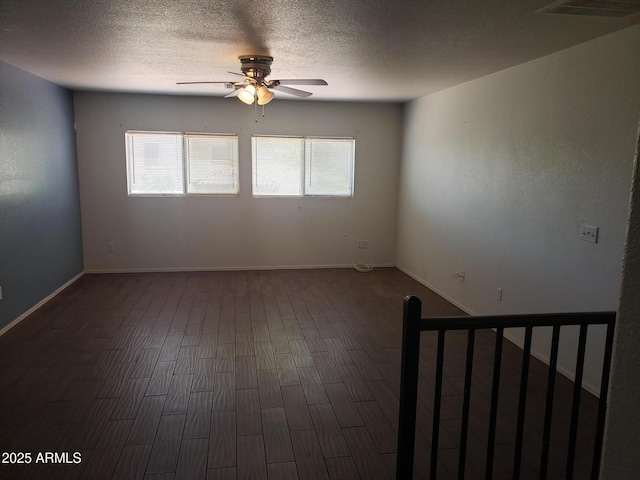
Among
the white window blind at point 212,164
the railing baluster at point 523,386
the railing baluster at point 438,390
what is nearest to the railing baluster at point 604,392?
the railing baluster at point 523,386

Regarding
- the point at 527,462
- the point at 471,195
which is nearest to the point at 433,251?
the point at 471,195

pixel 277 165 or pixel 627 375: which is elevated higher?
pixel 277 165

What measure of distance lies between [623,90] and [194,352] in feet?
11.5

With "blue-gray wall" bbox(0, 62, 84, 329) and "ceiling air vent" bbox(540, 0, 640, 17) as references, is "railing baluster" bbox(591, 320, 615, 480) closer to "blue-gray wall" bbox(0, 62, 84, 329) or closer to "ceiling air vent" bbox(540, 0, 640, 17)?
"ceiling air vent" bbox(540, 0, 640, 17)

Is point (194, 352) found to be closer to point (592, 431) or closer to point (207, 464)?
point (207, 464)

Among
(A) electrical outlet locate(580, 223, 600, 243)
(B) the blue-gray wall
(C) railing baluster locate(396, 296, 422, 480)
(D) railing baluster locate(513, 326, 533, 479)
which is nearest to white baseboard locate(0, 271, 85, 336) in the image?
(B) the blue-gray wall

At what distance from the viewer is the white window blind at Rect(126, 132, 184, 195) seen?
5977mm

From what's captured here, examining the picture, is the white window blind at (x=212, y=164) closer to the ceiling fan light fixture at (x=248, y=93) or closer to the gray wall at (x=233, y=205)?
the gray wall at (x=233, y=205)

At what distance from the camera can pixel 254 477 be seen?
7.06 feet

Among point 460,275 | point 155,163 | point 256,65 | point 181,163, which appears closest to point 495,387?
point 256,65

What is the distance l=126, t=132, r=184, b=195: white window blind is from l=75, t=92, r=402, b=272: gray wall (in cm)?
11

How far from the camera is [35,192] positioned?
4.54m

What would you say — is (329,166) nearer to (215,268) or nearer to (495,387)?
(215,268)

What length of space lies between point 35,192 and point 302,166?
3306 mm
